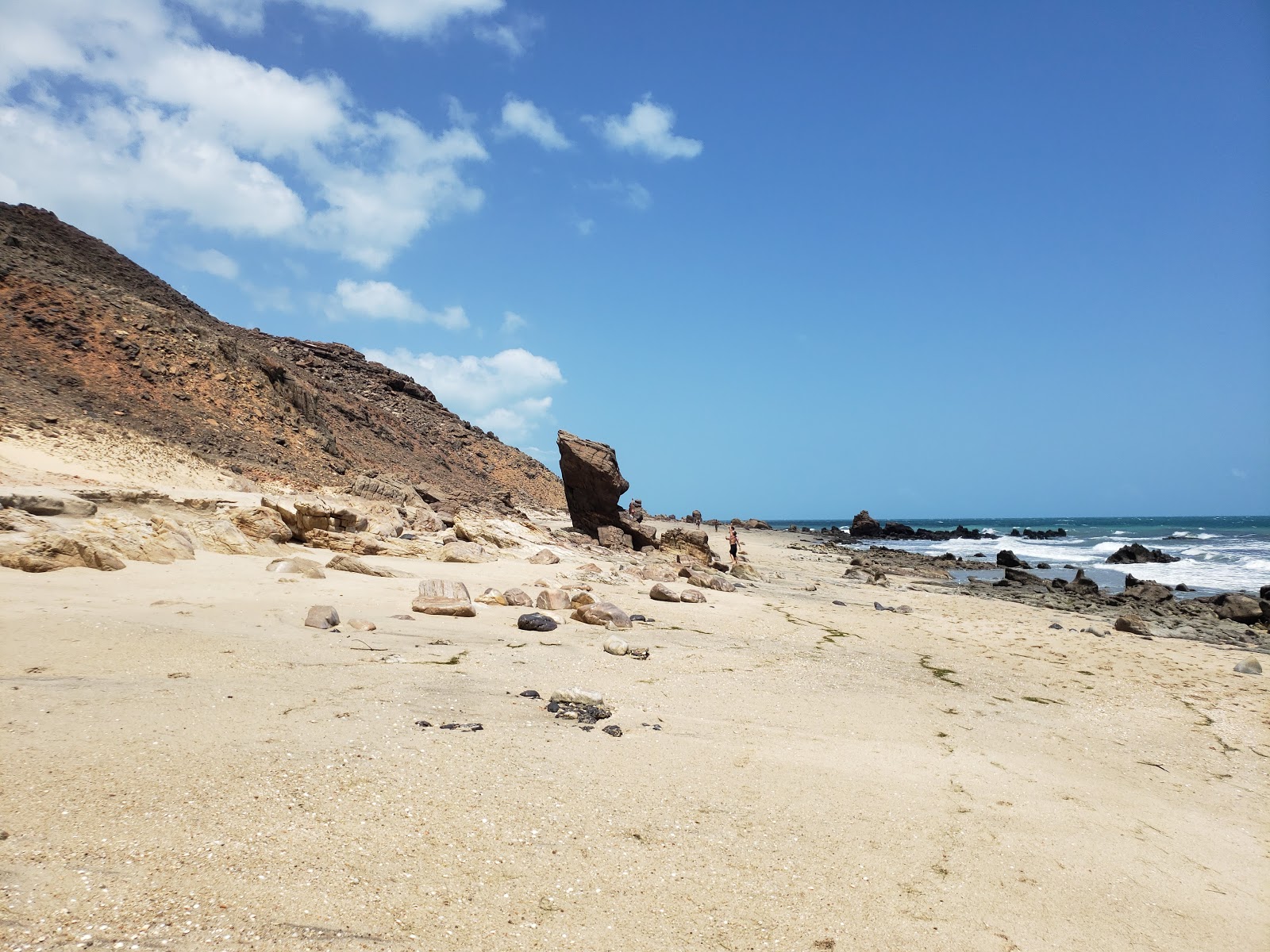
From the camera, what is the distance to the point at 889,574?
25.3m

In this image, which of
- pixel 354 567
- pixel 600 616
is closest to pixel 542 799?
pixel 600 616

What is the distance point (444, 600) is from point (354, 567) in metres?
2.33

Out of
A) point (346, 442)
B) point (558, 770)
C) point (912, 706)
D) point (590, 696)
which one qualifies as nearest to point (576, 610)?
point (590, 696)

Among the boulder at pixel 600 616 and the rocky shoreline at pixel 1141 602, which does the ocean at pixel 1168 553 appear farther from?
the boulder at pixel 600 616

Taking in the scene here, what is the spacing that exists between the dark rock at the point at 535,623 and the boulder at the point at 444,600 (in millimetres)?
646

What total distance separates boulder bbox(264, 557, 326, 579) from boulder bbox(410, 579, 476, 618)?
4.45 ft

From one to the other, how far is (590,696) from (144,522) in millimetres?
6951

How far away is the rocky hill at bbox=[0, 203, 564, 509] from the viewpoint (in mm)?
21109

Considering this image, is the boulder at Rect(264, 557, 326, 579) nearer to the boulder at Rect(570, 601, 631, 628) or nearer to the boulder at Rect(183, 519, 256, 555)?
the boulder at Rect(183, 519, 256, 555)

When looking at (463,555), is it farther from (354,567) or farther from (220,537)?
(220,537)

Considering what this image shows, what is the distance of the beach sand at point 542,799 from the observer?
8.98 ft

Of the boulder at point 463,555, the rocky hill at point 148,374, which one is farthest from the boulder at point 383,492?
the boulder at point 463,555

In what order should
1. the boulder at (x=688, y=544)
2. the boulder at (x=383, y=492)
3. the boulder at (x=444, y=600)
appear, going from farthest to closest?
1. the boulder at (x=688, y=544)
2. the boulder at (x=383, y=492)
3. the boulder at (x=444, y=600)

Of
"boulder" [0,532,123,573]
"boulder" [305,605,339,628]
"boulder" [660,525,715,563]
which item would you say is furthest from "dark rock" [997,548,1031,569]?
"boulder" [0,532,123,573]
